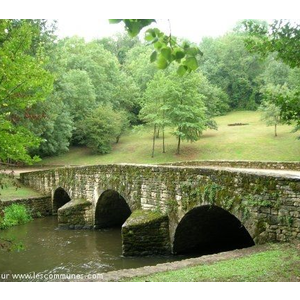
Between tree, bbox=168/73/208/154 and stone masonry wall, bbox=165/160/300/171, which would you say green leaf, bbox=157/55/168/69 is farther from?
tree, bbox=168/73/208/154

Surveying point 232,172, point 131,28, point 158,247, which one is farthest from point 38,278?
point 131,28

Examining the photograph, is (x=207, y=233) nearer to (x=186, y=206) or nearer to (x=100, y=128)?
(x=186, y=206)

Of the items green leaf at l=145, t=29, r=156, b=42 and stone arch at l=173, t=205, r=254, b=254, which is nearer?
green leaf at l=145, t=29, r=156, b=42

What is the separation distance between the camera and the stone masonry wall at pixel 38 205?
2203 centimetres

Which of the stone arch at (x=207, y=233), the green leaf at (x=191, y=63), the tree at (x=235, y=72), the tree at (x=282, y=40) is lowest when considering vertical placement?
the stone arch at (x=207, y=233)

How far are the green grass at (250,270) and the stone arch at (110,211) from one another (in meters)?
10.6

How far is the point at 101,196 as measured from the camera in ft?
57.0

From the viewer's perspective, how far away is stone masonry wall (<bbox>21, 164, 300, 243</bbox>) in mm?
8164

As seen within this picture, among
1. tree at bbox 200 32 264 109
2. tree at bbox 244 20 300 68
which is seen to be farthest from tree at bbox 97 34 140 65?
tree at bbox 244 20 300 68

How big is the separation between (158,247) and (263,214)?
461cm

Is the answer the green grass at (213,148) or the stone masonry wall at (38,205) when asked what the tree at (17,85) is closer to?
the stone masonry wall at (38,205)

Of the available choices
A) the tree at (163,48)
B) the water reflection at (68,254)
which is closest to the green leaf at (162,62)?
the tree at (163,48)

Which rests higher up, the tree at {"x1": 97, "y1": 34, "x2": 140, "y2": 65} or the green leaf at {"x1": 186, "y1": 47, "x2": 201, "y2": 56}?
the tree at {"x1": 97, "y1": 34, "x2": 140, "y2": 65}

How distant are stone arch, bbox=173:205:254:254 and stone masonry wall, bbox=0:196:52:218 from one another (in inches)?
484
